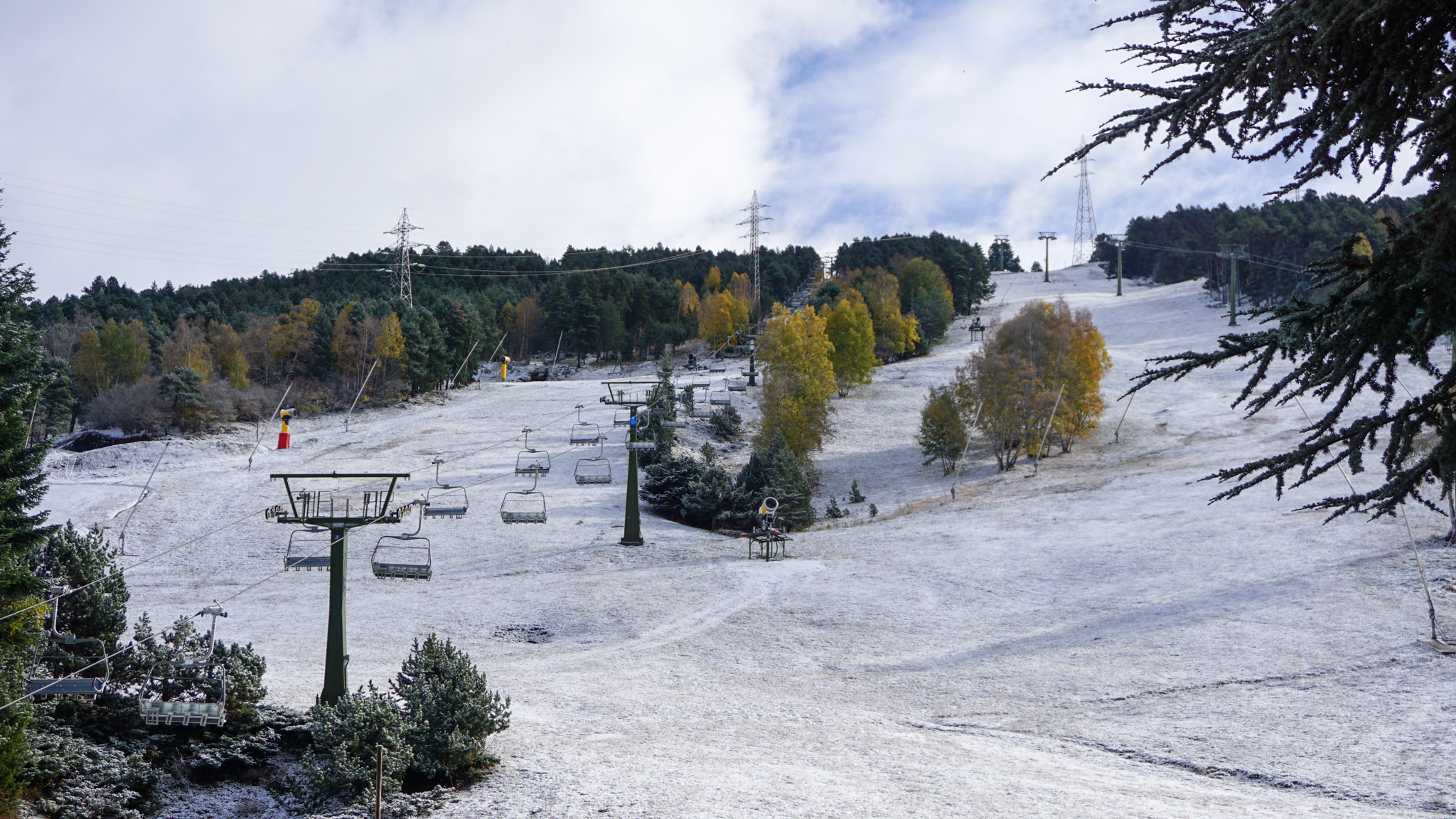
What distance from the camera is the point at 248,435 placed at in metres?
58.4

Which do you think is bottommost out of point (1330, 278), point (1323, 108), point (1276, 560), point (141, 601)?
point (141, 601)

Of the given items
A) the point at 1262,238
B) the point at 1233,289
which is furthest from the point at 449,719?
the point at 1262,238

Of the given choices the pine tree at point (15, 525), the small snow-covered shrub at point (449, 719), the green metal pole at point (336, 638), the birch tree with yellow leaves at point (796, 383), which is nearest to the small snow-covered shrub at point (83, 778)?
the pine tree at point (15, 525)

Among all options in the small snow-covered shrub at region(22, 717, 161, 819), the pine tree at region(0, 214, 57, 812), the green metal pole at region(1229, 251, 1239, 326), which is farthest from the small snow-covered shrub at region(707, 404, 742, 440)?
the green metal pole at region(1229, 251, 1239, 326)

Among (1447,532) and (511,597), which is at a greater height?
(1447,532)

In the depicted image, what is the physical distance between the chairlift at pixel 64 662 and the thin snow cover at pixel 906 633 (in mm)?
3460

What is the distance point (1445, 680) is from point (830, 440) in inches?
1651

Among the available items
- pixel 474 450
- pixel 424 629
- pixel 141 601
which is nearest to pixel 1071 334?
pixel 474 450

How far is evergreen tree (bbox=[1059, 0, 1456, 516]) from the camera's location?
5277 mm

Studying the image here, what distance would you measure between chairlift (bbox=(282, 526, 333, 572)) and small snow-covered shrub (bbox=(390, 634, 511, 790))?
304 cm

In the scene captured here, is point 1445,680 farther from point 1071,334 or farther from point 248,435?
point 248,435

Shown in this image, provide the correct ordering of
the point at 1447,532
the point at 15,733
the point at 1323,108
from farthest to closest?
1. the point at 1447,532
2. the point at 15,733
3. the point at 1323,108

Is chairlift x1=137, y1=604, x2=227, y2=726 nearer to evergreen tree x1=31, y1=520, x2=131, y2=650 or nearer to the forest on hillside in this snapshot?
evergreen tree x1=31, y1=520, x2=131, y2=650

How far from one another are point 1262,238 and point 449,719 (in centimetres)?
12761
